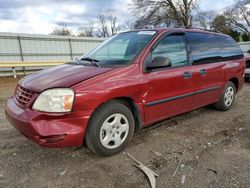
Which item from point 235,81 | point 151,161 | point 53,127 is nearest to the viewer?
point 53,127

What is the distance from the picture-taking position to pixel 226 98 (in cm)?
546

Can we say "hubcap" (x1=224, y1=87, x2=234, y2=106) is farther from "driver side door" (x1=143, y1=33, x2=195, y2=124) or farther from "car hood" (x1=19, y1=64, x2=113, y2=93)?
"car hood" (x1=19, y1=64, x2=113, y2=93)

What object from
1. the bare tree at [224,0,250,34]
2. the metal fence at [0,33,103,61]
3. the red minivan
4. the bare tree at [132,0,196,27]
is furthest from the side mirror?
the bare tree at [224,0,250,34]

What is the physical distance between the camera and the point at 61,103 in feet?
9.46

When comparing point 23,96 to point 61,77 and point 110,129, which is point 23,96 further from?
point 110,129

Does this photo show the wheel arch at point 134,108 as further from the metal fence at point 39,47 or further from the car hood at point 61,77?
the metal fence at point 39,47

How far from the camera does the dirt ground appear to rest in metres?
2.79

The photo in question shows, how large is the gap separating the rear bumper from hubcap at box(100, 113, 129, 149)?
0.32 m

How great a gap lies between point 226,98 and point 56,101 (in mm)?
3961

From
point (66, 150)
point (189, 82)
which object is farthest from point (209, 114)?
point (66, 150)

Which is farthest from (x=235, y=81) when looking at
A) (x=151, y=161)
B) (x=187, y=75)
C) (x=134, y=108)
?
(x=151, y=161)

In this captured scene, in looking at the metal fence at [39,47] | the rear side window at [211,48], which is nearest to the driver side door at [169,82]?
the rear side window at [211,48]

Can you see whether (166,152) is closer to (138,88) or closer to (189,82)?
(138,88)

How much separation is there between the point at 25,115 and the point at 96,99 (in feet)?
2.81
